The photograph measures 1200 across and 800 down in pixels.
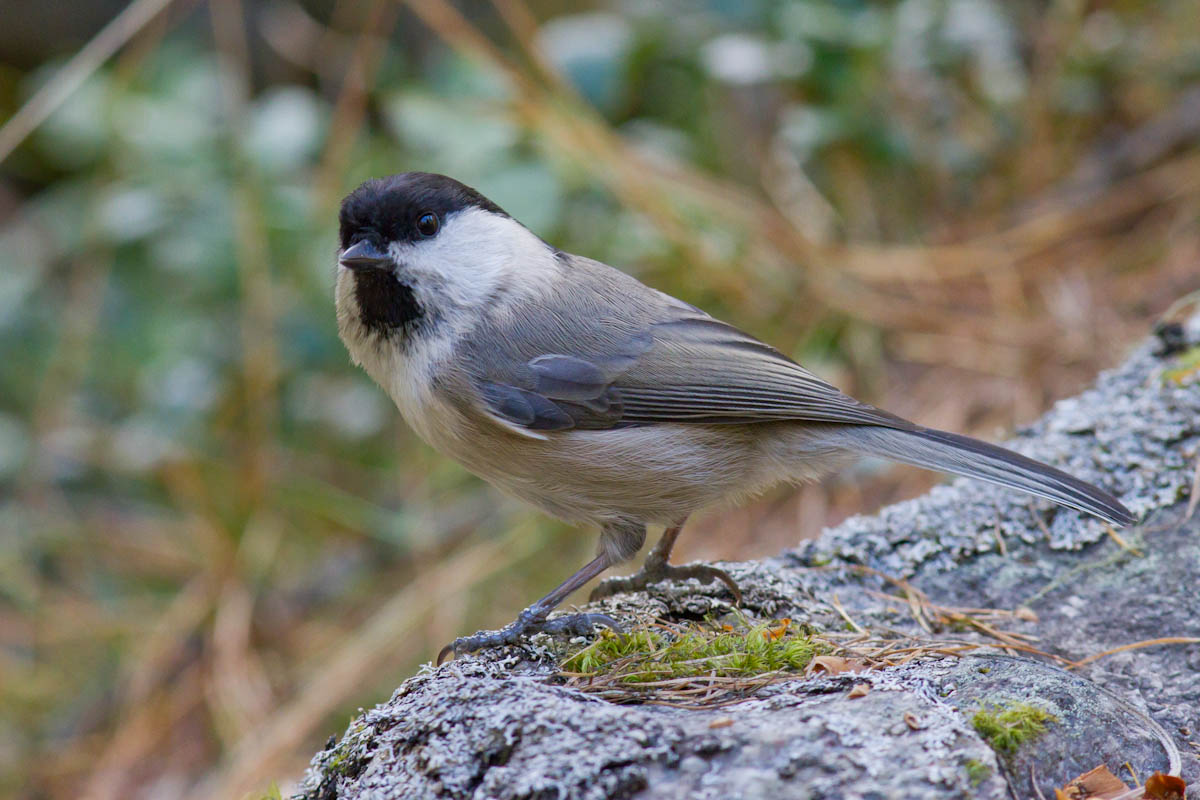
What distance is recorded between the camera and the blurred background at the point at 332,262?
10.3 ft

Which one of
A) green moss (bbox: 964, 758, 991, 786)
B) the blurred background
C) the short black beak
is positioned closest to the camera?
green moss (bbox: 964, 758, 991, 786)

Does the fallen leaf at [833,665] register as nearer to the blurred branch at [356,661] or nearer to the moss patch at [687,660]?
the moss patch at [687,660]

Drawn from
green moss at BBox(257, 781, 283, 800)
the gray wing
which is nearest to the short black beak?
the gray wing

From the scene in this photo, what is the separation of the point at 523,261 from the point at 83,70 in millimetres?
1716

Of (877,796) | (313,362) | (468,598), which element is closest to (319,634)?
(468,598)

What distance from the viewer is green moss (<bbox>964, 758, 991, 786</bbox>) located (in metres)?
1.18

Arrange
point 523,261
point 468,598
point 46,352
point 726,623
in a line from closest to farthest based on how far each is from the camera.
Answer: point 726,623
point 523,261
point 468,598
point 46,352

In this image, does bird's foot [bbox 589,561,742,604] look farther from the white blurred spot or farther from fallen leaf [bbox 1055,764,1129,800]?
the white blurred spot

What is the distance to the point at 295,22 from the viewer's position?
211 inches

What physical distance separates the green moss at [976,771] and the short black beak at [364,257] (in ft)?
4.45

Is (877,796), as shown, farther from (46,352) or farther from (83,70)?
(46,352)

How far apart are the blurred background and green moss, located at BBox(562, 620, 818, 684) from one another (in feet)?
4.43

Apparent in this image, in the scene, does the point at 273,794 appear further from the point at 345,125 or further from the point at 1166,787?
the point at 345,125

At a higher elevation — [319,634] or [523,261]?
[523,261]
